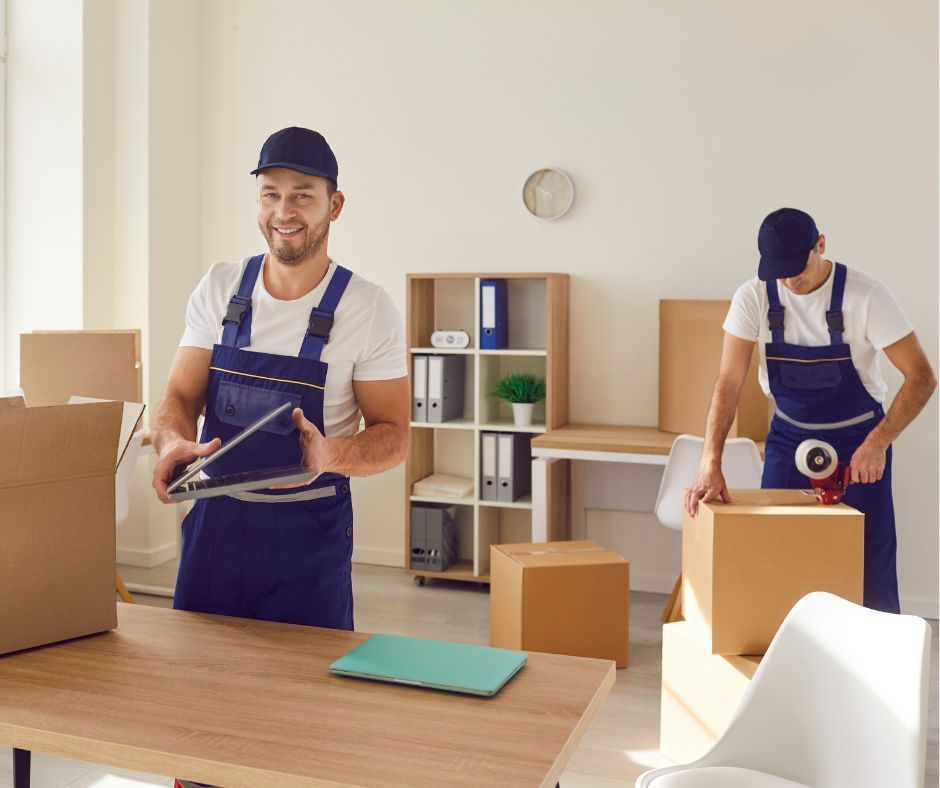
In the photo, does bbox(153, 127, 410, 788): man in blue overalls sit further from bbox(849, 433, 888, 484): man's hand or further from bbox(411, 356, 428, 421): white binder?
bbox(411, 356, 428, 421): white binder

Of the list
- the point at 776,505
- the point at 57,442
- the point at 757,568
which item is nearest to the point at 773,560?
the point at 757,568

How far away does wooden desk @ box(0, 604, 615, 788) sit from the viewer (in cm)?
124

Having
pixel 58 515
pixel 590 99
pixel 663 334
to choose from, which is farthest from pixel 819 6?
pixel 58 515

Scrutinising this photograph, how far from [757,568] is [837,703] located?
67 cm

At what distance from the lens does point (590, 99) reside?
198 inches

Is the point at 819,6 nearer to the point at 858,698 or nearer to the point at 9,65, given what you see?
the point at 858,698

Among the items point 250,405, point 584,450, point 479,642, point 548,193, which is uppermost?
point 548,193

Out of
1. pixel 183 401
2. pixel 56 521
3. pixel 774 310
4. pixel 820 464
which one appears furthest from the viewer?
pixel 774 310

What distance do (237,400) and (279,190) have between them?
0.45 metres

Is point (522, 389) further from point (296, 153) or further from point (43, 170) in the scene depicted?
point (296, 153)

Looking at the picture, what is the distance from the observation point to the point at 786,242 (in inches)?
117

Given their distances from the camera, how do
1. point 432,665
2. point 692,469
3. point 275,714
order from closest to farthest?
point 275,714
point 432,665
point 692,469

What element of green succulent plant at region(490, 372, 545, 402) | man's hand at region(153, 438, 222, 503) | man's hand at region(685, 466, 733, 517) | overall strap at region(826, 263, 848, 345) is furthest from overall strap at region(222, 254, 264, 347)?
green succulent plant at region(490, 372, 545, 402)

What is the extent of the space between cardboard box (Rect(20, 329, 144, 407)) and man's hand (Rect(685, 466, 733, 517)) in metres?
2.63
